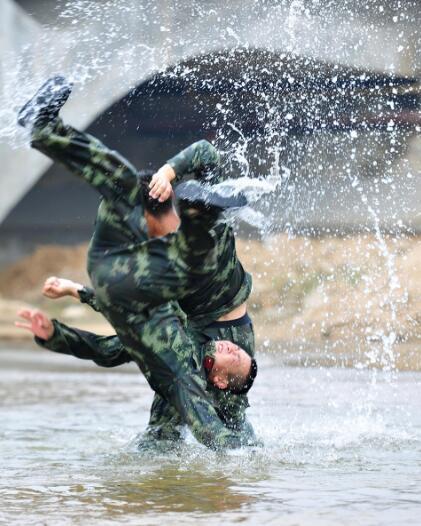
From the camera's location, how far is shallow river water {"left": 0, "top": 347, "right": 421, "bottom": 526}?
3631 millimetres

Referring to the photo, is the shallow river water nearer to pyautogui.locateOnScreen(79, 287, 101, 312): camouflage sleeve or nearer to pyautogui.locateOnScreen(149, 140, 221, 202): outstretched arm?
pyautogui.locateOnScreen(79, 287, 101, 312): camouflage sleeve

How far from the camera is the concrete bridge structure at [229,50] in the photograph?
34.5 feet

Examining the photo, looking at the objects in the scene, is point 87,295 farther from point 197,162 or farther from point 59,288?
point 197,162

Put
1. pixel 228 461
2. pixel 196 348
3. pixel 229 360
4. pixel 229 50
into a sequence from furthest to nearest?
pixel 229 50
pixel 196 348
pixel 229 360
pixel 228 461

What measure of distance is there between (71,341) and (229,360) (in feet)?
2.06

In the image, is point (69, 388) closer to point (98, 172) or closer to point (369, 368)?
point (369, 368)

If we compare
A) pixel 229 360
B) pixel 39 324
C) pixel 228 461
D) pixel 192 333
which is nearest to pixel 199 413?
pixel 228 461

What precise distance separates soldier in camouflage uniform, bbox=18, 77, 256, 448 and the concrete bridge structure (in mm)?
5366

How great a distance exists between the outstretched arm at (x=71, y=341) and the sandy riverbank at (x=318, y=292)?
4.03m

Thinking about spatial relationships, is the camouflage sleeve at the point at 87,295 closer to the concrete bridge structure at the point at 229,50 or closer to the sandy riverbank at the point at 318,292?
the sandy riverbank at the point at 318,292

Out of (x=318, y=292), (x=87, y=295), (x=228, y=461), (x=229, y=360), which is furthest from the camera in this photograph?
(x=318, y=292)

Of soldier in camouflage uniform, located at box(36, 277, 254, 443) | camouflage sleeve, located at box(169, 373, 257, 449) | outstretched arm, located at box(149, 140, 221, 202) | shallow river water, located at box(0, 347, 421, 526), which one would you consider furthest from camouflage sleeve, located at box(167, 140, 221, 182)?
shallow river water, located at box(0, 347, 421, 526)

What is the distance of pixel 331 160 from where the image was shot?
1124 centimetres

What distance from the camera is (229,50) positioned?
35.2ft
